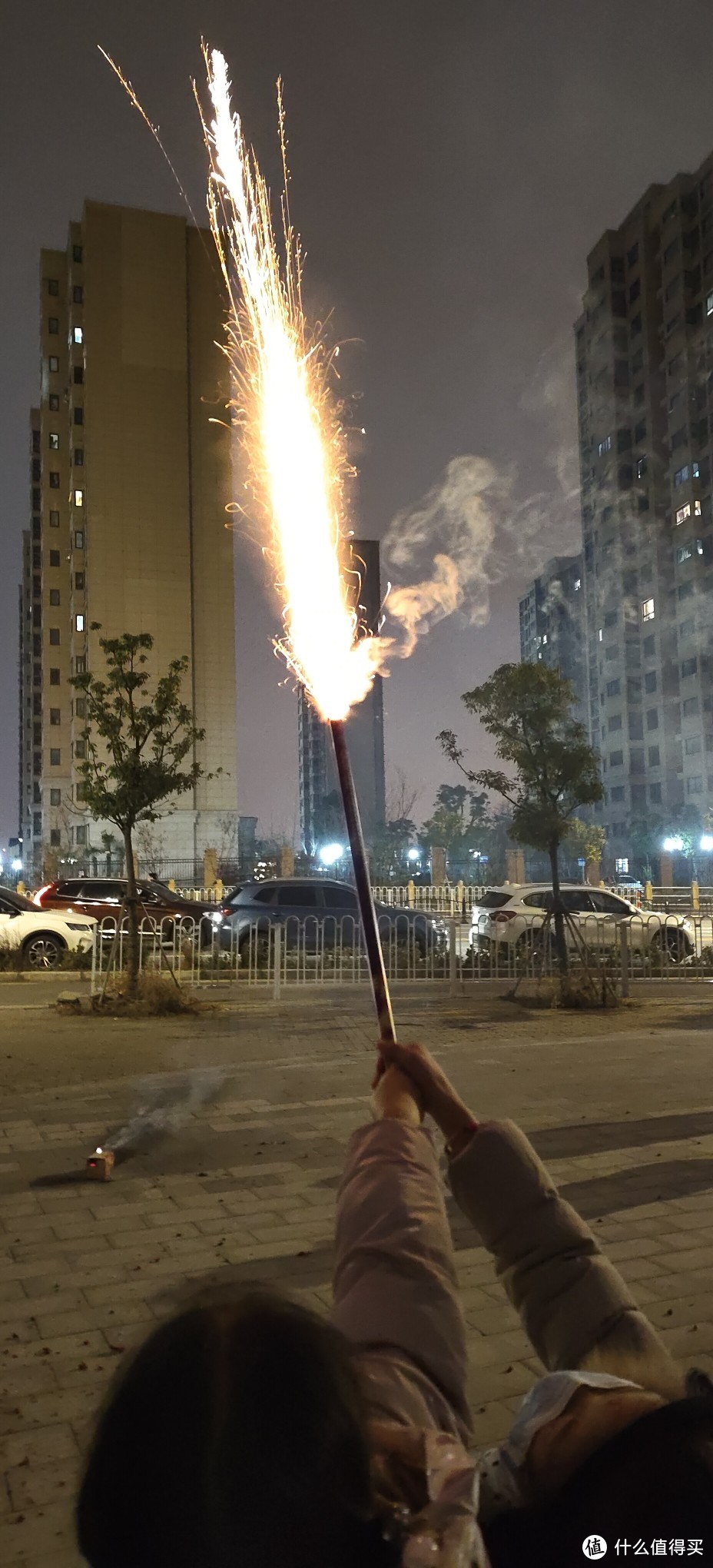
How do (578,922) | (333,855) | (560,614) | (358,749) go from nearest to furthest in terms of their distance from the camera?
(358,749) < (578,922) < (333,855) < (560,614)

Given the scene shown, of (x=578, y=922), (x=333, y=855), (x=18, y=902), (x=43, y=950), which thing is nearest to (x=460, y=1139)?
(x=578, y=922)

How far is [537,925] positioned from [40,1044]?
31.4 feet

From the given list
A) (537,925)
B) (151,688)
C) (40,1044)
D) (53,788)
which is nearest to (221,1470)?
(40,1044)

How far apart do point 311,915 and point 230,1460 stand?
18589mm

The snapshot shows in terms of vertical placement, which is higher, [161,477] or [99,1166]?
[161,477]

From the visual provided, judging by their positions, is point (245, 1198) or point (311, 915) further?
point (311, 915)

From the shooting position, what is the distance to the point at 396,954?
56.6ft

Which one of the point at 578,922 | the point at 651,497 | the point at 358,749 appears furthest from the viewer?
the point at 651,497

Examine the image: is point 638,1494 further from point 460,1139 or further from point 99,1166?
point 99,1166

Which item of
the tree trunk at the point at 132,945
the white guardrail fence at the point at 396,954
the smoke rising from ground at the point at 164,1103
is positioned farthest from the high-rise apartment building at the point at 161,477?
the smoke rising from ground at the point at 164,1103

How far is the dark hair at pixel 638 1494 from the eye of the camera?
1053 mm

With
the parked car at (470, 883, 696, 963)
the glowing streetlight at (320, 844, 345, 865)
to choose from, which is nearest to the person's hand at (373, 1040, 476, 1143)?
the parked car at (470, 883, 696, 963)

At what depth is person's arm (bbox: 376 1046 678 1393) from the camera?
1.82 metres

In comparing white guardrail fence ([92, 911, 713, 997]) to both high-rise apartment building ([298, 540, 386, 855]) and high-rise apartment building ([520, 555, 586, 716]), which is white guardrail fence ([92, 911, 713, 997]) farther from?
high-rise apartment building ([520, 555, 586, 716])
